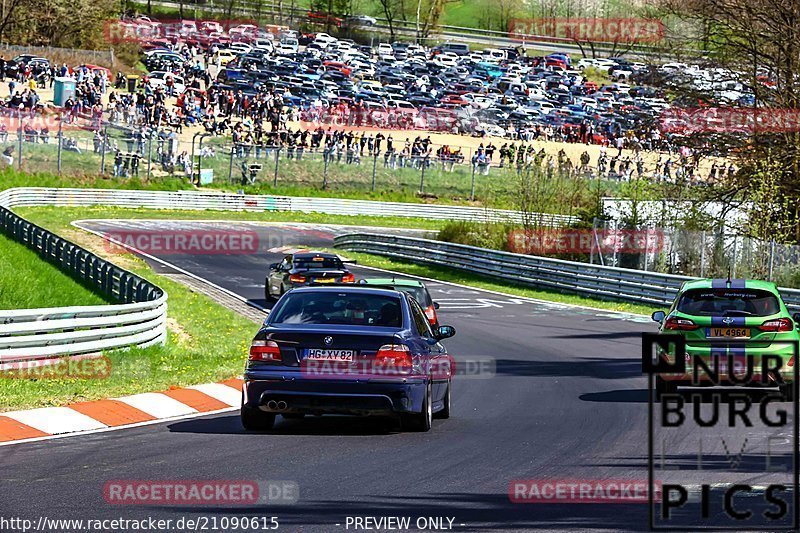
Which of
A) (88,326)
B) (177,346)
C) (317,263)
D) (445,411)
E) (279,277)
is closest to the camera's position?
(445,411)

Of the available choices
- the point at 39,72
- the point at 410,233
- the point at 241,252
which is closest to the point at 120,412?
the point at 241,252

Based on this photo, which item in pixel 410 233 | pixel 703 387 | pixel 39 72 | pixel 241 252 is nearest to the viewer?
pixel 703 387

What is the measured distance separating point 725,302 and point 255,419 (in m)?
6.65

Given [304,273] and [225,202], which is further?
[225,202]

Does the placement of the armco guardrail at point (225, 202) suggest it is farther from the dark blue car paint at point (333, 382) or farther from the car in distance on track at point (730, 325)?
the dark blue car paint at point (333, 382)

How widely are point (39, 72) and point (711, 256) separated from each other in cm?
4988

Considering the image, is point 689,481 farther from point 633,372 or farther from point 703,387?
point 633,372

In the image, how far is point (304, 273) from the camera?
2947 centimetres

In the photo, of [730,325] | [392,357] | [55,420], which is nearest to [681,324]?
[730,325]

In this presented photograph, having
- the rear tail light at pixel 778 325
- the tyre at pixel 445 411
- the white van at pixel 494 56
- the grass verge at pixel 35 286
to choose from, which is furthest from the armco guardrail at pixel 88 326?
the white van at pixel 494 56

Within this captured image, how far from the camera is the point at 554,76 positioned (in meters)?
99.0

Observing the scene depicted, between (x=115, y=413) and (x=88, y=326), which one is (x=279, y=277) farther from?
(x=115, y=413)

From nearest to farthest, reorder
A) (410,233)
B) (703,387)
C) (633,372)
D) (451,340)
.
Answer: (703,387)
(633,372)
(451,340)
(410,233)

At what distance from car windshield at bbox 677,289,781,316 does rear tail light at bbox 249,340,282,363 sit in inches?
242
